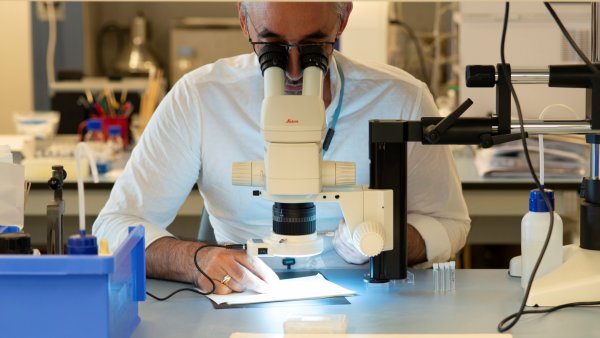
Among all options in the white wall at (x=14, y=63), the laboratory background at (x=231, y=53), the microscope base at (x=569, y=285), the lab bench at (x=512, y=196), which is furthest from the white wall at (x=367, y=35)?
the white wall at (x=14, y=63)

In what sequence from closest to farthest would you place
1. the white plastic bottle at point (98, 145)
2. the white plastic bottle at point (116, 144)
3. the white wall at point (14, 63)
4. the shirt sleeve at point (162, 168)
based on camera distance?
the shirt sleeve at point (162, 168) < the white plastic bottle at point (98, 145) < the white plastic bottle at point (116, 144) < the white wall at point (14, 63)

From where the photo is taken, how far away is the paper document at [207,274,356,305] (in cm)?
150

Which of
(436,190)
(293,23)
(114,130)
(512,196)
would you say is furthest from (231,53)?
(293,23)

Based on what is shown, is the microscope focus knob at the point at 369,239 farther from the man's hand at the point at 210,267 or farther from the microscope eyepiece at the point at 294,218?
the man's hand at the point at 210,267

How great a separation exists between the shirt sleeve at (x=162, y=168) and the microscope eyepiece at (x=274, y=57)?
55cm

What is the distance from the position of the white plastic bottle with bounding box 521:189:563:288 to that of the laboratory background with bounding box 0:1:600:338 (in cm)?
1

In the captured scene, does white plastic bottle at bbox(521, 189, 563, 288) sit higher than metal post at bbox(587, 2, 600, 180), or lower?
lower

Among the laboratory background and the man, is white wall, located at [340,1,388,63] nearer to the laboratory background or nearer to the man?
the laboratory background

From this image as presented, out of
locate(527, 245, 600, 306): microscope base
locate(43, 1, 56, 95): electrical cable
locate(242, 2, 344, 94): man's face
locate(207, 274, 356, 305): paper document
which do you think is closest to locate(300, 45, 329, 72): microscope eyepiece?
locate(242, 2, 344, 94): man's face

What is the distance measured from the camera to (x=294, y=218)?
4.51 ft

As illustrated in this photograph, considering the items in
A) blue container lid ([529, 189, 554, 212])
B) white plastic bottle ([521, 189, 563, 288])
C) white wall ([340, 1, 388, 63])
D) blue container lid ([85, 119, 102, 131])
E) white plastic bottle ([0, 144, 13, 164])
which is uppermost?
white wall ([340, 1, 388, 63])

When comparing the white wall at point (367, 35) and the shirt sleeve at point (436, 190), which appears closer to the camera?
the shirt sleeve at point (436, 190)

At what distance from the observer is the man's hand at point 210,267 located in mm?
1545

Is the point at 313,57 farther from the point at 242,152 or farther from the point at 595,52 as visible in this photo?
the point at 242,152
